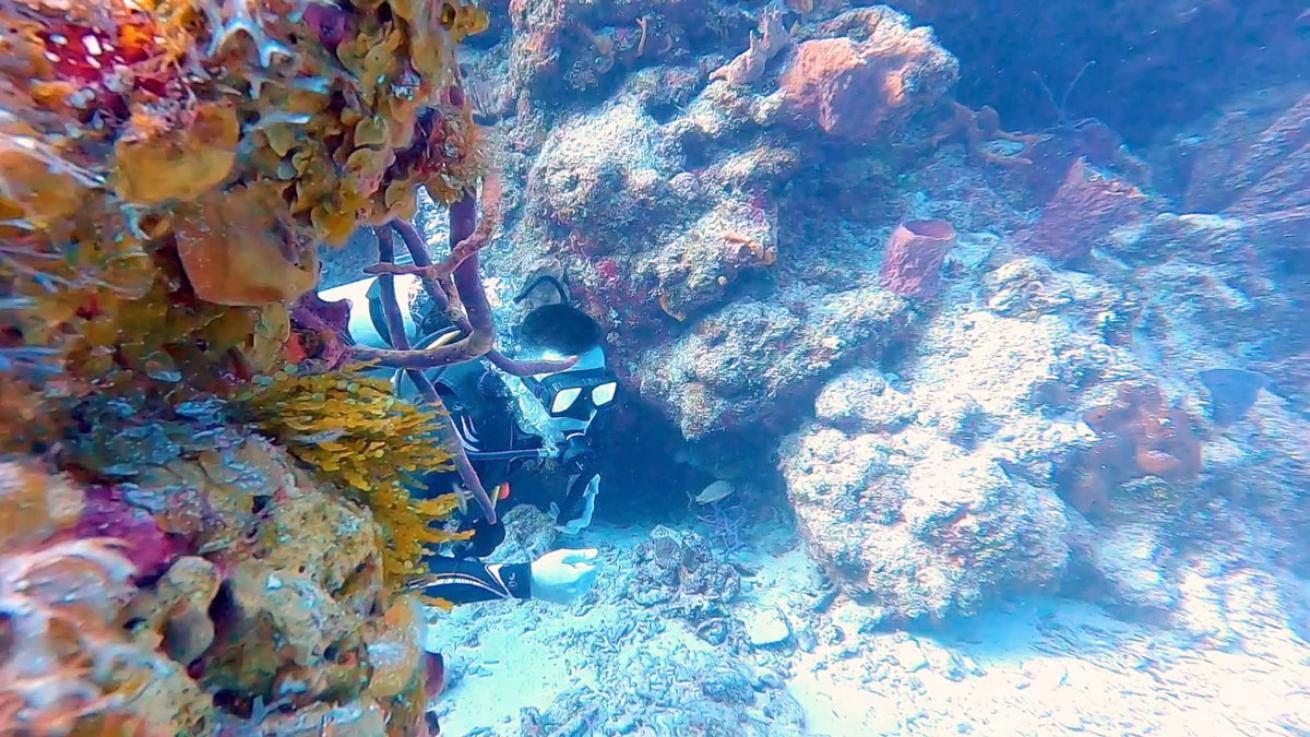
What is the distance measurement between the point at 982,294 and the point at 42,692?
6.54m

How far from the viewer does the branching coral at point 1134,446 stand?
560cm

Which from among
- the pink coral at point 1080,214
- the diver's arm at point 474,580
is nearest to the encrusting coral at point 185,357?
the diver's arm at point 474,580

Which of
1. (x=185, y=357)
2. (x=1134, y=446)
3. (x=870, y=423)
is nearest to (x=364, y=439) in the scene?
(x=185, y=357)

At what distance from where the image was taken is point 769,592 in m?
5.45

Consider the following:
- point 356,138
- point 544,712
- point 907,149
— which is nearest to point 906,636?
point 544,712

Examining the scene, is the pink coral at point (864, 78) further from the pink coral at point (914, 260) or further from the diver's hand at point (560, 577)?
the diver's hand at point (560, 577)

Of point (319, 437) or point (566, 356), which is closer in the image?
point (319, 437)

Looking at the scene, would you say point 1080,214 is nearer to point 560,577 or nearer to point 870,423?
point 870,423

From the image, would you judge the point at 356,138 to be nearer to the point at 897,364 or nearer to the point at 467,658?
the point at 467,658

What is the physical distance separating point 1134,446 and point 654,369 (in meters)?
4.52

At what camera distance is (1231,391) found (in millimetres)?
6605

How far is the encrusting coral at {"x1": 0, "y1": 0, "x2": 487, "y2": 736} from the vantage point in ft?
2.64

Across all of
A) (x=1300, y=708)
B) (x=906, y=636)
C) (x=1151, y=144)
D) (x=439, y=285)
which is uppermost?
(x=439, y=285)

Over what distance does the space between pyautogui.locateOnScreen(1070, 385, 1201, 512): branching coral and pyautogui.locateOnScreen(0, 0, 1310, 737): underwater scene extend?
40mm
